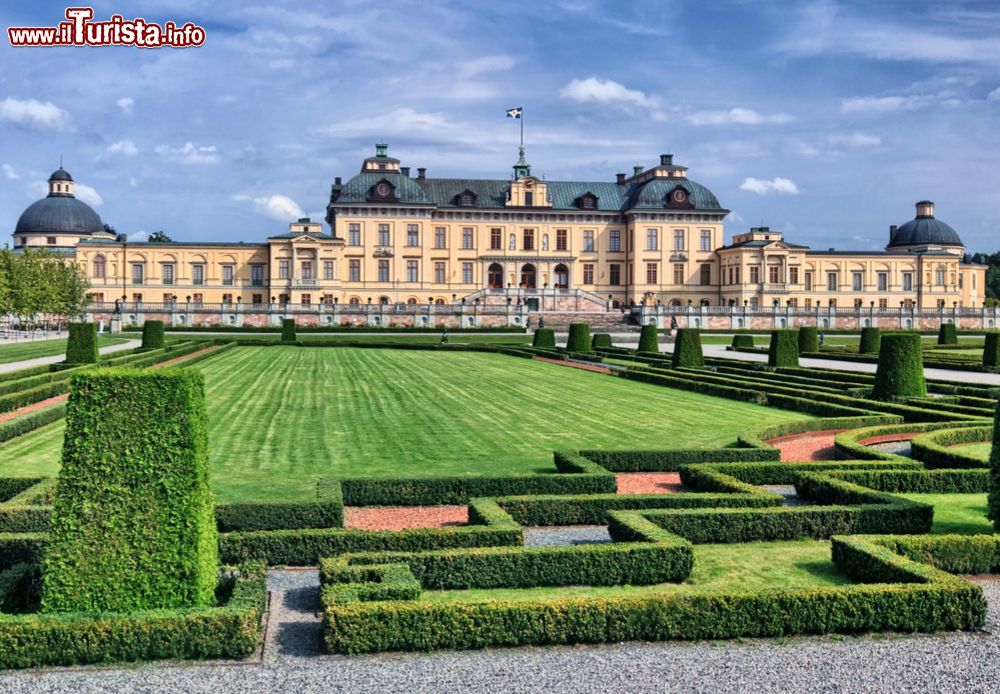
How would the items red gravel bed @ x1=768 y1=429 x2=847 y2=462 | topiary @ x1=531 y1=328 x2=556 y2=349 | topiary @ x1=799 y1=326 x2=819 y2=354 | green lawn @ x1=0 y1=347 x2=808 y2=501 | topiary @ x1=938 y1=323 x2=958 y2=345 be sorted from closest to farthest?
green lawn @ x1=0 y1=347 x2=808 y2=501 → red gravel bed @ x1=768 y1=429 x2=847 y2=462 → topiary @ x1=799 y1=326 x2=819 y2=354 → topiary @ x1=531 y1=328 x2=556 y2=349 → topiary @ x1=938 y1=323 x2=958 y2=345

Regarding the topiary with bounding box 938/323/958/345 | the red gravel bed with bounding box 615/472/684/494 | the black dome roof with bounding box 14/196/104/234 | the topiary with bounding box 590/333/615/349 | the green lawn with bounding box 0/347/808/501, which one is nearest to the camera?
the red gravel bed with bounding box 615/472/684/494

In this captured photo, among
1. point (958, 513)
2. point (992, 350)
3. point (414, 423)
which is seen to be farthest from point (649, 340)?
point (958, 513)

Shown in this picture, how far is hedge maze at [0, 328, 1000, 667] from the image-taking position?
251 inches

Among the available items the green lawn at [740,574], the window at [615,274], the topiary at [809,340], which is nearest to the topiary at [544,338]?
the topiary at [809,340]

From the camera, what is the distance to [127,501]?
21.0 feet

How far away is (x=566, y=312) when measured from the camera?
69.5m

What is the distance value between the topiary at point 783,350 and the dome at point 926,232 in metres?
63.8

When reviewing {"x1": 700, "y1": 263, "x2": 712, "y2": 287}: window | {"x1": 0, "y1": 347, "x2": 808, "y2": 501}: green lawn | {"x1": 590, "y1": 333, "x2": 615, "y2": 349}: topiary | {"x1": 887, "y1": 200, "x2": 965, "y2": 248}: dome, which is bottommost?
{"x1": 0, "y1": 347, "x2": 808, "y2": 501}: green lawn

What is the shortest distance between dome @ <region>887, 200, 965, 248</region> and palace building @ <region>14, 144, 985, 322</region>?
7.12ft

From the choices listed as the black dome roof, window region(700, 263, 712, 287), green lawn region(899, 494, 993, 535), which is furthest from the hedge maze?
the black dome roof

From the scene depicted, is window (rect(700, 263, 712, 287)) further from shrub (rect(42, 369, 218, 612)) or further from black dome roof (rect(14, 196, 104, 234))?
shrub (rect(42, 369, 218, 612))

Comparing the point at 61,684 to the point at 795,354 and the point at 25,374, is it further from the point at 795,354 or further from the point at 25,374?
the point at 795,354

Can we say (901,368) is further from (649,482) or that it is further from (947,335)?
(947,335)

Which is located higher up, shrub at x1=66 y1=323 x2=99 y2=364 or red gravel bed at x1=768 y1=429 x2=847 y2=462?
shrub at x1=66 y1=323 x2=99 y2=364
